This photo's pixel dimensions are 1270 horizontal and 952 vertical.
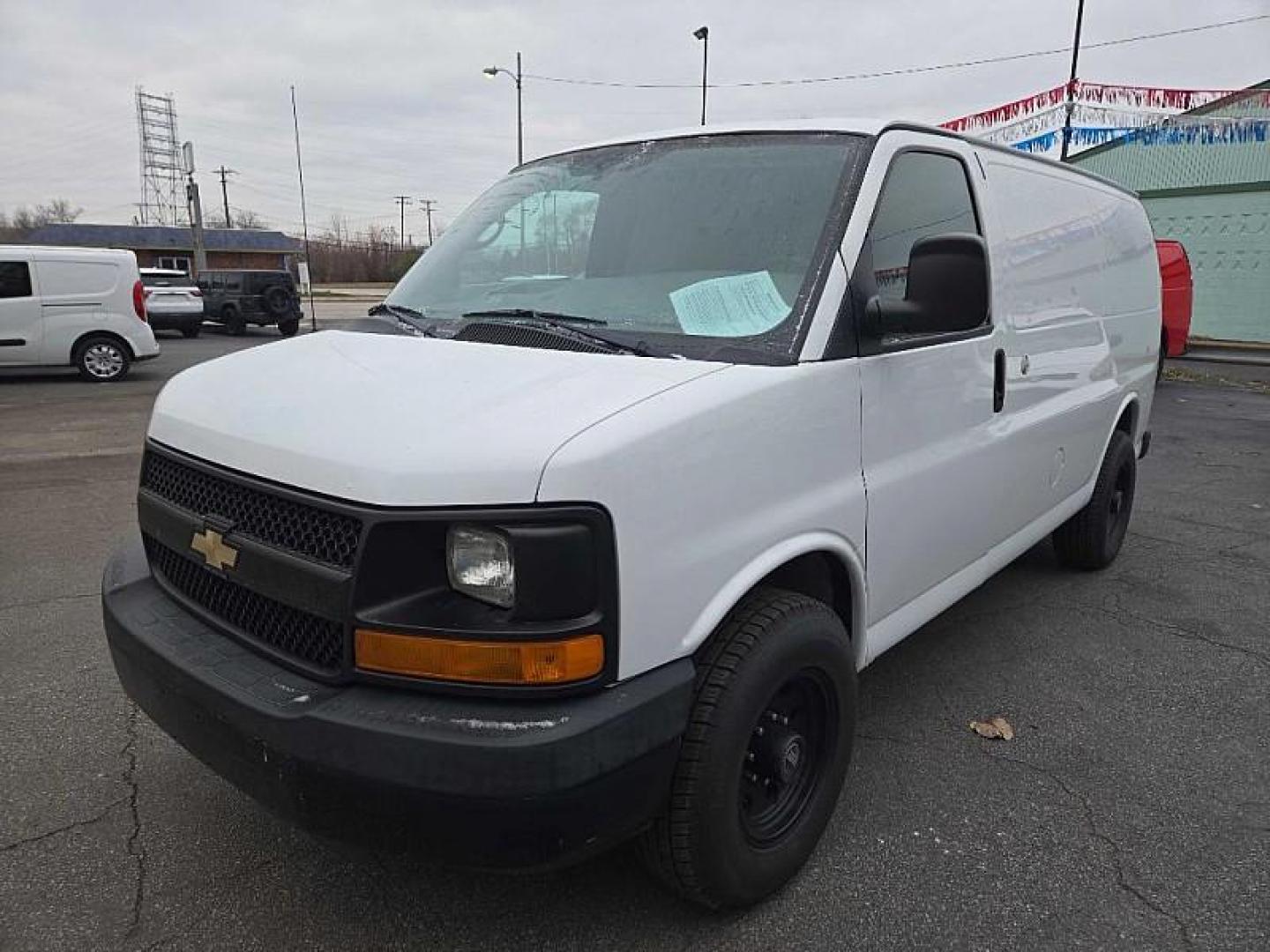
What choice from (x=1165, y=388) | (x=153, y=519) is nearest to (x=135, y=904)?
(x=153, y=519)

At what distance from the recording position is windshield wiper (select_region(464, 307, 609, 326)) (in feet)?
8.79

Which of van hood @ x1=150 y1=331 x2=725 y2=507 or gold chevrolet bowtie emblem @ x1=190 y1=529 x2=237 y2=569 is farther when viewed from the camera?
gold chevrolet bowtie emblem @ x1=190 y1=529 x2=237 y2=569

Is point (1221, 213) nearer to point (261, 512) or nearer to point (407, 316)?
point (407, 316)

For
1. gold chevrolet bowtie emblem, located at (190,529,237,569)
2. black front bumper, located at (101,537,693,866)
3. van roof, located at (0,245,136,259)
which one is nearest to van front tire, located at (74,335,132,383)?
van roof, located at (0,245,136,259)

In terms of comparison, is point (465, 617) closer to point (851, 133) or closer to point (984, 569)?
point (851, 133)

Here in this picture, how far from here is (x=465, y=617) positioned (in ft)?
6.13

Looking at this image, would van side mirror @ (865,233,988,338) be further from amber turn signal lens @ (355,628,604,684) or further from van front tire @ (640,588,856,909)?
amber turn signal lens @ (355,628,604,684)

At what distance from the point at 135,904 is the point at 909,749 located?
240 centimetres

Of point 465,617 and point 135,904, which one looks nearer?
point 465,617

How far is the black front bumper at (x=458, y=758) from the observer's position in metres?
1.79

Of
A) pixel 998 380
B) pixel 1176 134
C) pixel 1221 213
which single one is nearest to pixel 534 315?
pixel 998 380

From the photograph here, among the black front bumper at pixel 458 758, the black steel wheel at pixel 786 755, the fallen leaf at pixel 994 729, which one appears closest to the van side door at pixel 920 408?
the black steel wheel at pixel 786 755

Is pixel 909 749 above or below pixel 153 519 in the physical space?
below

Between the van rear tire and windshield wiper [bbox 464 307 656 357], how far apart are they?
11.0 ft
